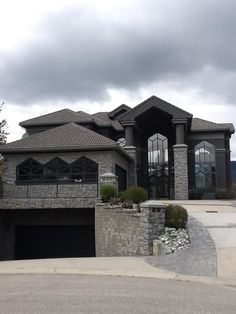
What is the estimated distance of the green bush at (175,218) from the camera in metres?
17.8

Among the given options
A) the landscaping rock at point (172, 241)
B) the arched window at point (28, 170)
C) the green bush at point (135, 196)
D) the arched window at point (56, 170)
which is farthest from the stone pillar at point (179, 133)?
the landscaping rock at point (172, 241)

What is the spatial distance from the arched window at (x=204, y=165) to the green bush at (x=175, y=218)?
85.4ft

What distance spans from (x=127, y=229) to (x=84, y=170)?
12.1 meters

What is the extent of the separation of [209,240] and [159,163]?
91.0ft

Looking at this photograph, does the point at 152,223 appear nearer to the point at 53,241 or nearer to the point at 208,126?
the point at 53,241

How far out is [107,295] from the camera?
9656mm

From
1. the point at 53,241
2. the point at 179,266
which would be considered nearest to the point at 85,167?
the point at 53,241

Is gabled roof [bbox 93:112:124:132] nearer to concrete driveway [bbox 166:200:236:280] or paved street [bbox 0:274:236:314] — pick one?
concrete driveway [bbox 166:200:236:280]

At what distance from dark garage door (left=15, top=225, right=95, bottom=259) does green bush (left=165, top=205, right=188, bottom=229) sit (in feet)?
36.8

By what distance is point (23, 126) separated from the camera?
139 feet

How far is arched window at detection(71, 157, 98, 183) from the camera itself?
31484mm

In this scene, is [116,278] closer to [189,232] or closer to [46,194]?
[189,232]

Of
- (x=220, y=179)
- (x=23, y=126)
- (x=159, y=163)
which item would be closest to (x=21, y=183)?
(x=23, y=126)

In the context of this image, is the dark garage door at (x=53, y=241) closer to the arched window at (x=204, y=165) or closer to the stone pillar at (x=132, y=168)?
the stone pillar at (x=132, y=168)
